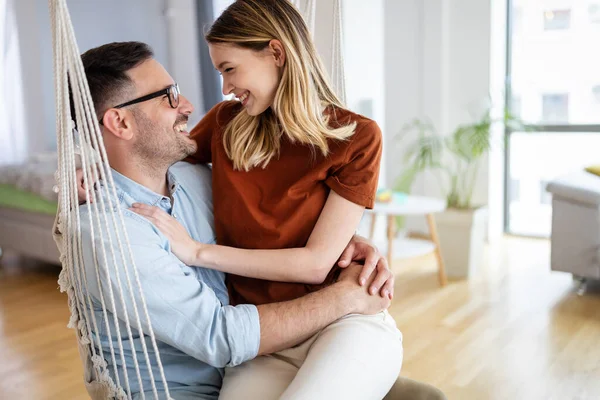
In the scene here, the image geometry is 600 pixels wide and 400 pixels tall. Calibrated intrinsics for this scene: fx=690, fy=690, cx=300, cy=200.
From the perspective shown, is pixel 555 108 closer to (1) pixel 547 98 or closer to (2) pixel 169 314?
(1) pixel 547 98

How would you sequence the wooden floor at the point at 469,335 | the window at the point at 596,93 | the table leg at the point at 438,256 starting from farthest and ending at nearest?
the window at the point at 596,93 < the table leg at the point at 438,256 < the wooden floor at the point at 469,335

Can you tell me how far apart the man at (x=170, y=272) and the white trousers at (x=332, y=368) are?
44mm

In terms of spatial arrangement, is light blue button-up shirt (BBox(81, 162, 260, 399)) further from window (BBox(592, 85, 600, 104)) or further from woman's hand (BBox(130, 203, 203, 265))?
window (BBox(592, 85, 600, 104))

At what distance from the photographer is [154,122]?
5.10 ft

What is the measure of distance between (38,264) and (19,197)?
67 centimetres

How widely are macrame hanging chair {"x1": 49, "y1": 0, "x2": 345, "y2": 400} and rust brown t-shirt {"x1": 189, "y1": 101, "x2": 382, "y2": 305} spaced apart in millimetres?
289

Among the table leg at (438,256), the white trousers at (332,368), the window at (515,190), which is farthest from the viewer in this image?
the window at (515,190)

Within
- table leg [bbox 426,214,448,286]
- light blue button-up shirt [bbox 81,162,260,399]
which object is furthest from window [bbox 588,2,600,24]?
light blue button-up shirt [bbox 81,162,260,399]

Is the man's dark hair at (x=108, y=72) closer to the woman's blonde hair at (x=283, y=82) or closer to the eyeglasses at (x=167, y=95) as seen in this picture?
the eyeglasses at (x=167, y=95)

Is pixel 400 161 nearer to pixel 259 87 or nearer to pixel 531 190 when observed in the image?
pixel 531 190

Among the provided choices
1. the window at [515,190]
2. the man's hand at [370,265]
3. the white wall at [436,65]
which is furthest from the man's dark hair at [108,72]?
the window at [515,190]

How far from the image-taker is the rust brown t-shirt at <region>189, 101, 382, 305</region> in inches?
60.0

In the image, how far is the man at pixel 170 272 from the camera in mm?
1314

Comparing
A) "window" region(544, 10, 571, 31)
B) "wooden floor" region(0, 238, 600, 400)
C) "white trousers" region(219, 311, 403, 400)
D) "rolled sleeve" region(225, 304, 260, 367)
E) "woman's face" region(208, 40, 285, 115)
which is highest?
"window" region(544, 10, 571, 31)
